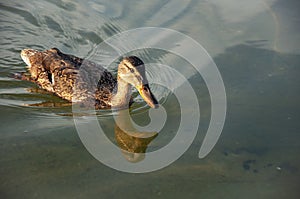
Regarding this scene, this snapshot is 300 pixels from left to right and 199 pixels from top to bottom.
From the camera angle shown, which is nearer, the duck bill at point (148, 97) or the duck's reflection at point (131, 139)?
the duck's reflection at point (131, 139)

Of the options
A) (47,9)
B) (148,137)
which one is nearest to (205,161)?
(148,137)

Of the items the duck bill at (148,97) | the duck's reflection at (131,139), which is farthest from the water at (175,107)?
the duck bill at (148,97)

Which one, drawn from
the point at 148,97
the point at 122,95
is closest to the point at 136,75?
the point at 148,97

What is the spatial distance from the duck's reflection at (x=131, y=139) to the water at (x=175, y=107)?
0.42 feet

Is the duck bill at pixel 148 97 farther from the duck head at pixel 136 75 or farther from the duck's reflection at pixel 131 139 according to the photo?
the duck's reflection at pixel 131 139

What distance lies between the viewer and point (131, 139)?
5.53 meters

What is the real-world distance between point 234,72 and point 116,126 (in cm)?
220

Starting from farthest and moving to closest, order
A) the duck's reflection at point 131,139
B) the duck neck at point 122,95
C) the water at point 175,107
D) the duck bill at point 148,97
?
the duck neck at point 122,95, the duck bill at point 148,97, the duck's reflection at point 131,139, the water at point 175,107

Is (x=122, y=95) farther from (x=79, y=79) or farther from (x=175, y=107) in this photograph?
(x=175, y=107)

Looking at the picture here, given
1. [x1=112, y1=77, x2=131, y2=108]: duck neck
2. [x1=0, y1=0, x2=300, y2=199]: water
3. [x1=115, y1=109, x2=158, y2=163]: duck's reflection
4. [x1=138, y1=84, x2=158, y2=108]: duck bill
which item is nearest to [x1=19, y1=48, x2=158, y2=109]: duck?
[x1=112, y1=77, x2=131, y2=108]: duck neck

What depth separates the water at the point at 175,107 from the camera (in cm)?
454

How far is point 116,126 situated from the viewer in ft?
18.8

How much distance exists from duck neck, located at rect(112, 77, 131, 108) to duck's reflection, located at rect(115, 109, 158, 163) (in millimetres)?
546

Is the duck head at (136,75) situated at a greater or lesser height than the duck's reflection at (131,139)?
greater
